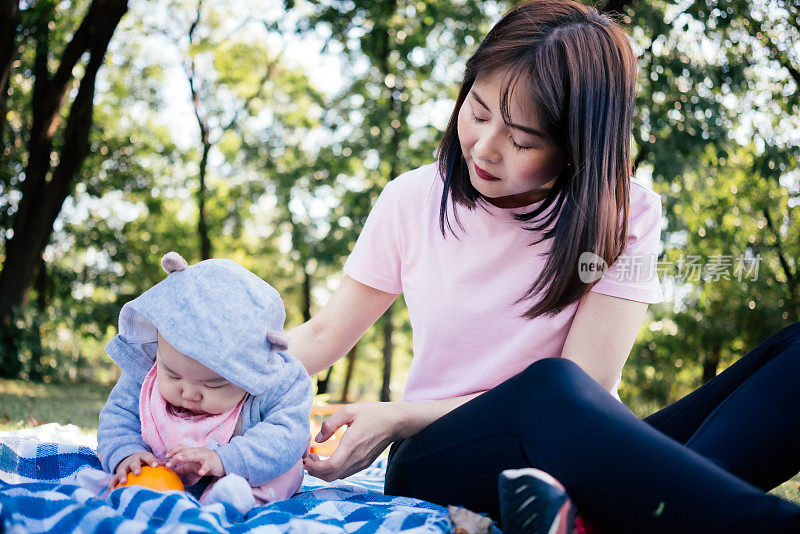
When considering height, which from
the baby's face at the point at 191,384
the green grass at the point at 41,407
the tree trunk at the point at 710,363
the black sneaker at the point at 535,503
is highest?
the baby's face at the point at 191,384

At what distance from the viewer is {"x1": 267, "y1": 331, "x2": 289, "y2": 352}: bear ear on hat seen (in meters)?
1.84

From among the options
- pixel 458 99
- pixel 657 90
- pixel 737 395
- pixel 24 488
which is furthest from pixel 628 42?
pixel 657 90

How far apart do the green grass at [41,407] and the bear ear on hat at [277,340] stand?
2.16m

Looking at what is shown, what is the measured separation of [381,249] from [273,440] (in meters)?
0.87

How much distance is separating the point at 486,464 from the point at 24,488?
104cm

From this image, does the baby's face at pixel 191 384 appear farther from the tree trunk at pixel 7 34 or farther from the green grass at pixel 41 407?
the tree trunk at pixel 7 34

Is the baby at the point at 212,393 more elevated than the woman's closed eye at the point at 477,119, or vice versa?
the woman's closed eye at the point at 477,119

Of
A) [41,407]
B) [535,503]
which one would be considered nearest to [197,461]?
[535,503]

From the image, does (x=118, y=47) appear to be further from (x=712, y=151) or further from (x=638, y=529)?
(x=638, y=529)

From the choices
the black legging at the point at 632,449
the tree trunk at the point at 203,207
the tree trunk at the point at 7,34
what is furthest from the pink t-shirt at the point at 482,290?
the tree trunk at the point at 203,207

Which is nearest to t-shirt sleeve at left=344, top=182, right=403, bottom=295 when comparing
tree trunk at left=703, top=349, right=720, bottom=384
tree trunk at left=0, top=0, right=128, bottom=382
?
tree trunk at left=0, top=0, right=128, bottom=382

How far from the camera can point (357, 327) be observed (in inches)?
101

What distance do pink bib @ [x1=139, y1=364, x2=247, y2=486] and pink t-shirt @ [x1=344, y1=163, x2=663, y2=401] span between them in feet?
2.14

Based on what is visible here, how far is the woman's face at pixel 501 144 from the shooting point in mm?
1959
